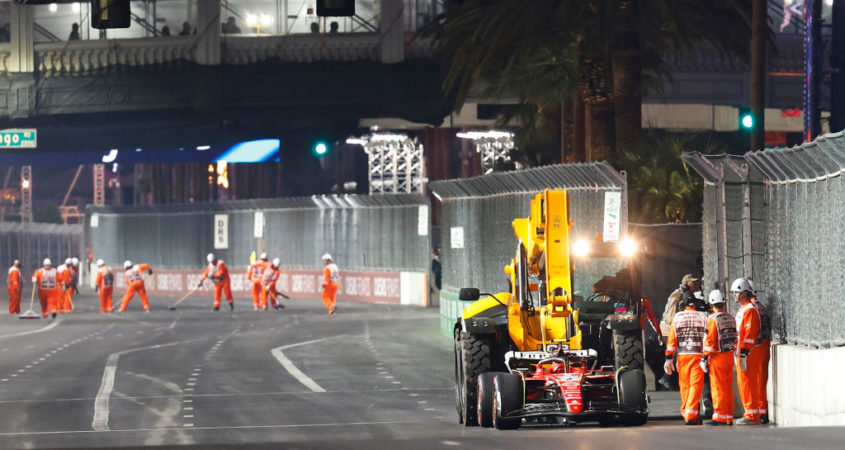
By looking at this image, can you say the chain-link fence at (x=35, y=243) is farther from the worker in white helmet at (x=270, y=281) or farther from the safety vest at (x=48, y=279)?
the safety vest at (x=48, y=279)

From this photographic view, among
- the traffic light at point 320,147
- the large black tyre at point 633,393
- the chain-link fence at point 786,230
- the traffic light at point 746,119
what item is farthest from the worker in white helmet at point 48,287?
the large black tyre at point 633,393

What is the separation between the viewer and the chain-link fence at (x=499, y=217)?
22750 millimetres

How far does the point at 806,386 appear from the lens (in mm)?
14773

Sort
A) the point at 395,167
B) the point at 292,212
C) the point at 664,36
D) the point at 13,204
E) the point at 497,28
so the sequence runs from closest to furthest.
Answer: the point at 497,28, the point at 664,36, the point at 292,212, the point at 395,167, the point at 13,204

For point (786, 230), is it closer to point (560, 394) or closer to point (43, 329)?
point (560, 394)

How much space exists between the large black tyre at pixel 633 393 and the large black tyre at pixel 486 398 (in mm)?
1270

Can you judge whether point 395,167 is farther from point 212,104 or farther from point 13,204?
point 13,204

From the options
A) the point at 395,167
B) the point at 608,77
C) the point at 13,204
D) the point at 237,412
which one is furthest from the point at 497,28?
the point at 13,204

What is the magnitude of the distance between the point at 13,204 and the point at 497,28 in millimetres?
93953

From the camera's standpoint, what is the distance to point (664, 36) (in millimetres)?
30688

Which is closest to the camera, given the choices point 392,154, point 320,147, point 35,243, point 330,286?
point 330,286

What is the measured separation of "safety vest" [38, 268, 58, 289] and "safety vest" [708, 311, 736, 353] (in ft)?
92.2

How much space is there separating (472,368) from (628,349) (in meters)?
1.65

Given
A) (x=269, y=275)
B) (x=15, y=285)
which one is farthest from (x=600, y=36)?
(x=15, y=285)
